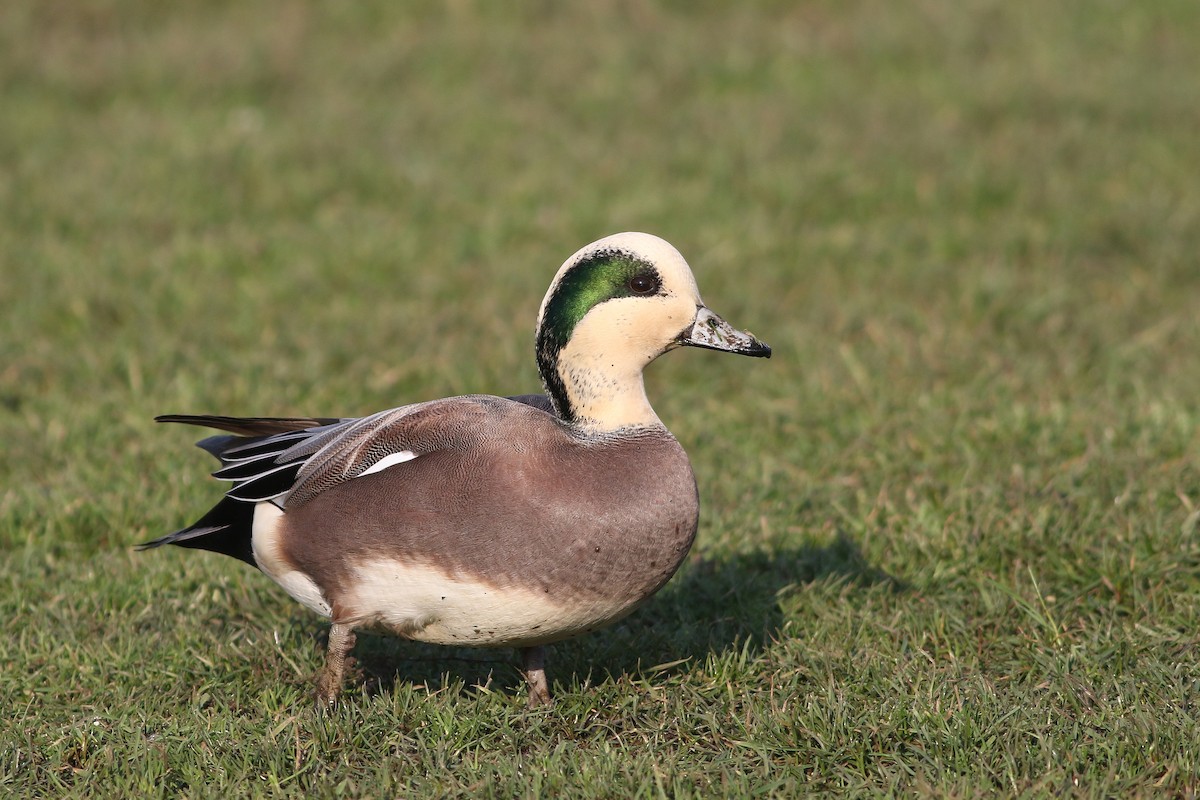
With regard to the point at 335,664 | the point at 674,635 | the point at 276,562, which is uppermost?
the point at 276,562

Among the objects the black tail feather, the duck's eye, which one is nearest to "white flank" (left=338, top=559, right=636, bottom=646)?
the black tail feather

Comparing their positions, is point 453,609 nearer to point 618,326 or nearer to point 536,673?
point 536,673

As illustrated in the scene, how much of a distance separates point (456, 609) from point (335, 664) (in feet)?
1.26

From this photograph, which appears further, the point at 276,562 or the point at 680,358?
the point at 680,358

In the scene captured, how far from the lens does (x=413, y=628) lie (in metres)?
2.95

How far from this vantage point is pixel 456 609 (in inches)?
112

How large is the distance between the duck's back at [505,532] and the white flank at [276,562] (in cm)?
5

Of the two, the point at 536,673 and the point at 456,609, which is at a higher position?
the point at 456,609

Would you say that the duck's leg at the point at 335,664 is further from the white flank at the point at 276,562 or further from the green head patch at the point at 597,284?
the green head patch at the point at 597,284

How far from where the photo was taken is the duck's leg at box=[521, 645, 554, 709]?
124 inches

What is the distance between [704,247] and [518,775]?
3.89 m

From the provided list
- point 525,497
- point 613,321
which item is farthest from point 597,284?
point 525,497

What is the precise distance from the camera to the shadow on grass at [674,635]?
10.9 feet

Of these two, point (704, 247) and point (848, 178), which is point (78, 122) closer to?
point (704, 247)
